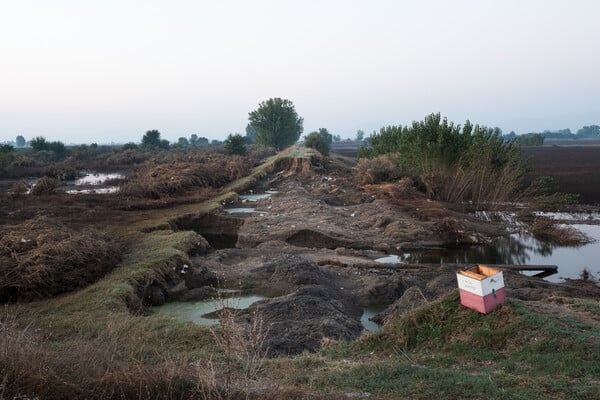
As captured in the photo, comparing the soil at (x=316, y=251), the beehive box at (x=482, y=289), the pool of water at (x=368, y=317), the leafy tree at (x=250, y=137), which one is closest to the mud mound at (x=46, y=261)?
the soil at (x=316, y=251)

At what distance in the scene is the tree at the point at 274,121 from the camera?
239 ft

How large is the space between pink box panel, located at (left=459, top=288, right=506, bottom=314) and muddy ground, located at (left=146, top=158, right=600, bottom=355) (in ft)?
6.11

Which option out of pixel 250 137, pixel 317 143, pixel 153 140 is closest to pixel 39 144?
pixel 153 140

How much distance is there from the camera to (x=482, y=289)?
7094mm

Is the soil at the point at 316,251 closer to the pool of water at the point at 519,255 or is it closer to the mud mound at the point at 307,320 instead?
the mud mound at the point at 307,320

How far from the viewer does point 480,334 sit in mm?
6977

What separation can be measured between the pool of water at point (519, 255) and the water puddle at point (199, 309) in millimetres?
6082

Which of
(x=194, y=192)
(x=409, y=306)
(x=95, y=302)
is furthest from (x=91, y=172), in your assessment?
(x=409, y=306)

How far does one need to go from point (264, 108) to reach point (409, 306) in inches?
2555

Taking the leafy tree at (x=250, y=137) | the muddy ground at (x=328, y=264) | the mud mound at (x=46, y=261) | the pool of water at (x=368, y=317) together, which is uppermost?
the leafy tree at (x=250, y=137)

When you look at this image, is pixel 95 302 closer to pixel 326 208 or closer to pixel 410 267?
pixel 410 267

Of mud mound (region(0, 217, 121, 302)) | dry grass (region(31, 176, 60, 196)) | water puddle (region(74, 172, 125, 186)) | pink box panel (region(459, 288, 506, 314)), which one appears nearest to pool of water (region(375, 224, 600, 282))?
pink box panel (region(459, 288, 506, 314))

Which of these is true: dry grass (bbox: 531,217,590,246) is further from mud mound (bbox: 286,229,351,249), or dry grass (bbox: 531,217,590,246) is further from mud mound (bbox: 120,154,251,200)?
mud mound (bbox: 120,154,251,200)

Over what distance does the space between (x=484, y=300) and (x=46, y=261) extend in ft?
32.2
